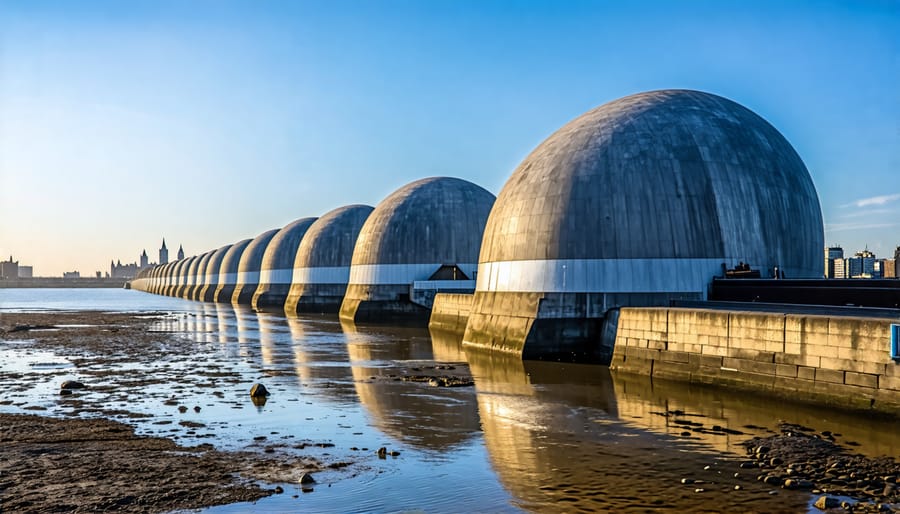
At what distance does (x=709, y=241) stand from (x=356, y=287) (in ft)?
117

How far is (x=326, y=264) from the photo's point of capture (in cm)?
7375

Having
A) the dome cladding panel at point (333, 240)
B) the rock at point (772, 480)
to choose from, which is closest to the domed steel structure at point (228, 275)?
the dome cladding panel at point (333, 240)

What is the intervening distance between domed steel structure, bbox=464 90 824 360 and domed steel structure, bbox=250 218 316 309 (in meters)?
57.1

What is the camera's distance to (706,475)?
40.2 feet

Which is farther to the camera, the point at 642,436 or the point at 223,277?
the point at 223,277

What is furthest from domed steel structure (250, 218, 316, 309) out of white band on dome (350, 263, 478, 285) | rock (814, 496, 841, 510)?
rock (814, 496, 841, 510)

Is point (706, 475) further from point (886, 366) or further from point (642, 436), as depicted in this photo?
point (886, 366)

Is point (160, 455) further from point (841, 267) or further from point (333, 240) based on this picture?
point (841, 267)

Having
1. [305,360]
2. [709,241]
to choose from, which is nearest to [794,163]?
[709,241]

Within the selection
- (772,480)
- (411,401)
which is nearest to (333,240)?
(411,401)

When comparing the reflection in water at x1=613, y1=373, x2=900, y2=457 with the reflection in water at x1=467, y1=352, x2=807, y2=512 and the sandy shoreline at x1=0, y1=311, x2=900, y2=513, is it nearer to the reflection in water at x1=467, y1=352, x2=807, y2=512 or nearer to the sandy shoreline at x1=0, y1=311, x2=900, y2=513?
the reflection in water at x1=467, y1=352, x2=807, y2=512

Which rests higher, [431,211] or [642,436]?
[431,211]

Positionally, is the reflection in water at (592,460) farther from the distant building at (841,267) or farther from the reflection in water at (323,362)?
the distant building at (841,267)

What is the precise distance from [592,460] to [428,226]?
147ft
